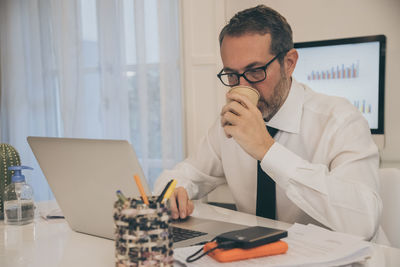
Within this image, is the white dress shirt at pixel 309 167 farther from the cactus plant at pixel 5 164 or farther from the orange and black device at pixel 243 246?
the cactus plant at pixel 5 164

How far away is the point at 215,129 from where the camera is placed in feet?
5.60

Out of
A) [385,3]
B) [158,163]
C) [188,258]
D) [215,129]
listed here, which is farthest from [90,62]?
[188,258]

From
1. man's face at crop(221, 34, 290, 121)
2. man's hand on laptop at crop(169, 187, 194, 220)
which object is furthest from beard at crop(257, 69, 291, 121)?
man's hand on laptop at crop(169, 187, 194, 220)

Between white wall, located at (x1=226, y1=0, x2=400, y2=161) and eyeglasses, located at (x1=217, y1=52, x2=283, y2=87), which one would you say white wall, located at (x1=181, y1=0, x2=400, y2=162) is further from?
eyeglasses, located at (x1=217, y1=52, x2=283, y2=87)

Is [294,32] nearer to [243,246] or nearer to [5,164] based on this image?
[5,164]

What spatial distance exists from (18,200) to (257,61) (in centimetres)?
84

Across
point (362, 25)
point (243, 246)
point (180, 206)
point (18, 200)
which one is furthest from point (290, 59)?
point (362, 25)

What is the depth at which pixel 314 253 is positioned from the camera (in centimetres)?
77

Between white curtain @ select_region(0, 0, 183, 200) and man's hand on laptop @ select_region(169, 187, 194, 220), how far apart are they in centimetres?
166

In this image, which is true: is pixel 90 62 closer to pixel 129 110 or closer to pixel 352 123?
pixel 129 110

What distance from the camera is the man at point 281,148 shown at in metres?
1.06

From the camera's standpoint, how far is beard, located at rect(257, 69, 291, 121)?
140 centimetres

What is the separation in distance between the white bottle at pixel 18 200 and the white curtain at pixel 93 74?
1.69 meters

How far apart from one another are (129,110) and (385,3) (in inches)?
72.0
